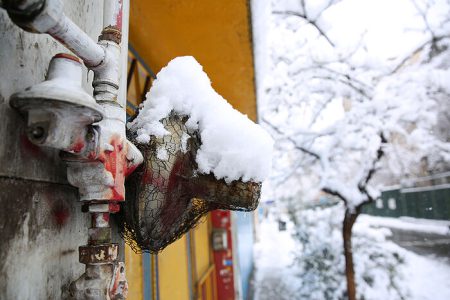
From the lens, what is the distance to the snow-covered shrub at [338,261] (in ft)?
23.6

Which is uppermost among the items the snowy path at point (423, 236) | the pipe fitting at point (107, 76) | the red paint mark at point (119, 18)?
the red paint mark at point (119, 18)

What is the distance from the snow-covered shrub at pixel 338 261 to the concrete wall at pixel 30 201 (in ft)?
25.1

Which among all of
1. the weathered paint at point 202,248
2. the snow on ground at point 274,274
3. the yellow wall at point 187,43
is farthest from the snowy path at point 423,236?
the yellow wall at point 187,43

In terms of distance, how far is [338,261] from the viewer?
7.96m

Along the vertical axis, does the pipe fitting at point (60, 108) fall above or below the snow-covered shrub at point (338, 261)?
above

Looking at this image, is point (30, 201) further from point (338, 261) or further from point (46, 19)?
point (338, 261)

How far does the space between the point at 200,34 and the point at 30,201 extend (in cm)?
232

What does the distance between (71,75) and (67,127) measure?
0.40ft

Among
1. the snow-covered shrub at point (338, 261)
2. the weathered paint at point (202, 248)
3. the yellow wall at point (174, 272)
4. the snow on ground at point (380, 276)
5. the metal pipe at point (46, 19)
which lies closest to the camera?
the metal pipe at point (46, 19)

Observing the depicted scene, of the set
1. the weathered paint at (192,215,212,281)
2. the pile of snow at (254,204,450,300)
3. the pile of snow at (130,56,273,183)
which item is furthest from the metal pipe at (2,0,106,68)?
the pile of snow at (254,204,450,300)

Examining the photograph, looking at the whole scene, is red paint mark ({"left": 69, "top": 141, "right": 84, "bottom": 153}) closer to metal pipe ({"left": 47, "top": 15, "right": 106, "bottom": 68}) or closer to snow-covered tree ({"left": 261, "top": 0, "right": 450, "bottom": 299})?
metal pipe ({"left": 47, "top": 15, "right": 106, "bottom": 68})

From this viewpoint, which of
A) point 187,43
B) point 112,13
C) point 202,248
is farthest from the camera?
point 202,248

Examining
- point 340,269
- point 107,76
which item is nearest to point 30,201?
point 107,76

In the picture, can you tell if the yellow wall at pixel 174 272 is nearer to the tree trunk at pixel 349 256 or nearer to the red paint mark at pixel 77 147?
the red paint mark at pixel 77 147
